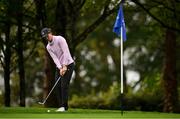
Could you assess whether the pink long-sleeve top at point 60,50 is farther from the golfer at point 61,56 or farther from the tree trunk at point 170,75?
the tree trunk at point 170,75

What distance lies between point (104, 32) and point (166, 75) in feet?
83.8

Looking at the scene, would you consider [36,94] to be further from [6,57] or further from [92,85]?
[6,57]

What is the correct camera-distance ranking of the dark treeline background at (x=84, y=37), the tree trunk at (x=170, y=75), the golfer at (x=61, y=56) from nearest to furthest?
the golfer at (x=61, y=56)
the dark treeline background at (x=84, y=37)
the tree trunk at (x=170, y=75)

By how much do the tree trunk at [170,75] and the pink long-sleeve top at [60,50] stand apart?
15308 millimetres

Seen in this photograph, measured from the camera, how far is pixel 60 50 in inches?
632

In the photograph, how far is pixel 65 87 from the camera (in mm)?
16219

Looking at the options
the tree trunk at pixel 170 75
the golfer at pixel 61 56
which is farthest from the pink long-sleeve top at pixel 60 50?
the tree trunk at pixel 170 75

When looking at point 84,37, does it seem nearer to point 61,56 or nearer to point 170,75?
point 170,75

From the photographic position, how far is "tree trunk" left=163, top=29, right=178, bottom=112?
30875 millimetres

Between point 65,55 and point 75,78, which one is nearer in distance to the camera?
point 65,55

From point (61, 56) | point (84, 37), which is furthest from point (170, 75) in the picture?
point (61, 56)

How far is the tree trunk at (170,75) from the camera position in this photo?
101ft

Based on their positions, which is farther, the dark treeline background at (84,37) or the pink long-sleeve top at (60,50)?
the dark treeline background at (84,37)

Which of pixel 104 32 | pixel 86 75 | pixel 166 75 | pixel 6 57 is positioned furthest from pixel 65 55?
pixel 86 75
